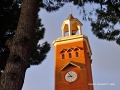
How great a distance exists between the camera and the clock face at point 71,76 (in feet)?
50.3

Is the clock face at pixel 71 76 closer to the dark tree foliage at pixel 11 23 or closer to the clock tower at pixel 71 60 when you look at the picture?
the clock tower at pixel 71 60

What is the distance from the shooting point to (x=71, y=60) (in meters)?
16.4

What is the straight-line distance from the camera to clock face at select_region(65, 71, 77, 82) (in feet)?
50.3

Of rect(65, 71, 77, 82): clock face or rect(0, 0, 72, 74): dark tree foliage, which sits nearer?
rect(0, 0, 72, 74): dark tree foliage

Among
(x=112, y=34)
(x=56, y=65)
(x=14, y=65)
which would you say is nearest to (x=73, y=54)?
(x=56, y=65)

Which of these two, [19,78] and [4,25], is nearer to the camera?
[19,78]

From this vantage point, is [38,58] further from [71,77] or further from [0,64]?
[71,77]

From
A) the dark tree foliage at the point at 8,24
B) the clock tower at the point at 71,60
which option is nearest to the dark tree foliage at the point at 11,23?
the dark tree foliage at the point at 8,24

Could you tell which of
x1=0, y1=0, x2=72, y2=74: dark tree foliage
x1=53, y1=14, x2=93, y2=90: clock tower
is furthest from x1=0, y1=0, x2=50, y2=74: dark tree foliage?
x1=53, y1=14, x2=93, y2=90: clock tower

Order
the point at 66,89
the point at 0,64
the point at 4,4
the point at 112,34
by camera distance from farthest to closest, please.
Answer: the point at 66,89 → the point at 112,34 → the point at 0,64 → the point at 4,4

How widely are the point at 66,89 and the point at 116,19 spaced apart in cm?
978

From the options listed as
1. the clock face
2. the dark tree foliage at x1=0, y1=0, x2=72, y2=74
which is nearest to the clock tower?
the clock face

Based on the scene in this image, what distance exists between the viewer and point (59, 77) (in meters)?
15.7

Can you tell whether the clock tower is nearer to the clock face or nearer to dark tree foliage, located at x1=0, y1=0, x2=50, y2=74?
the clock face
